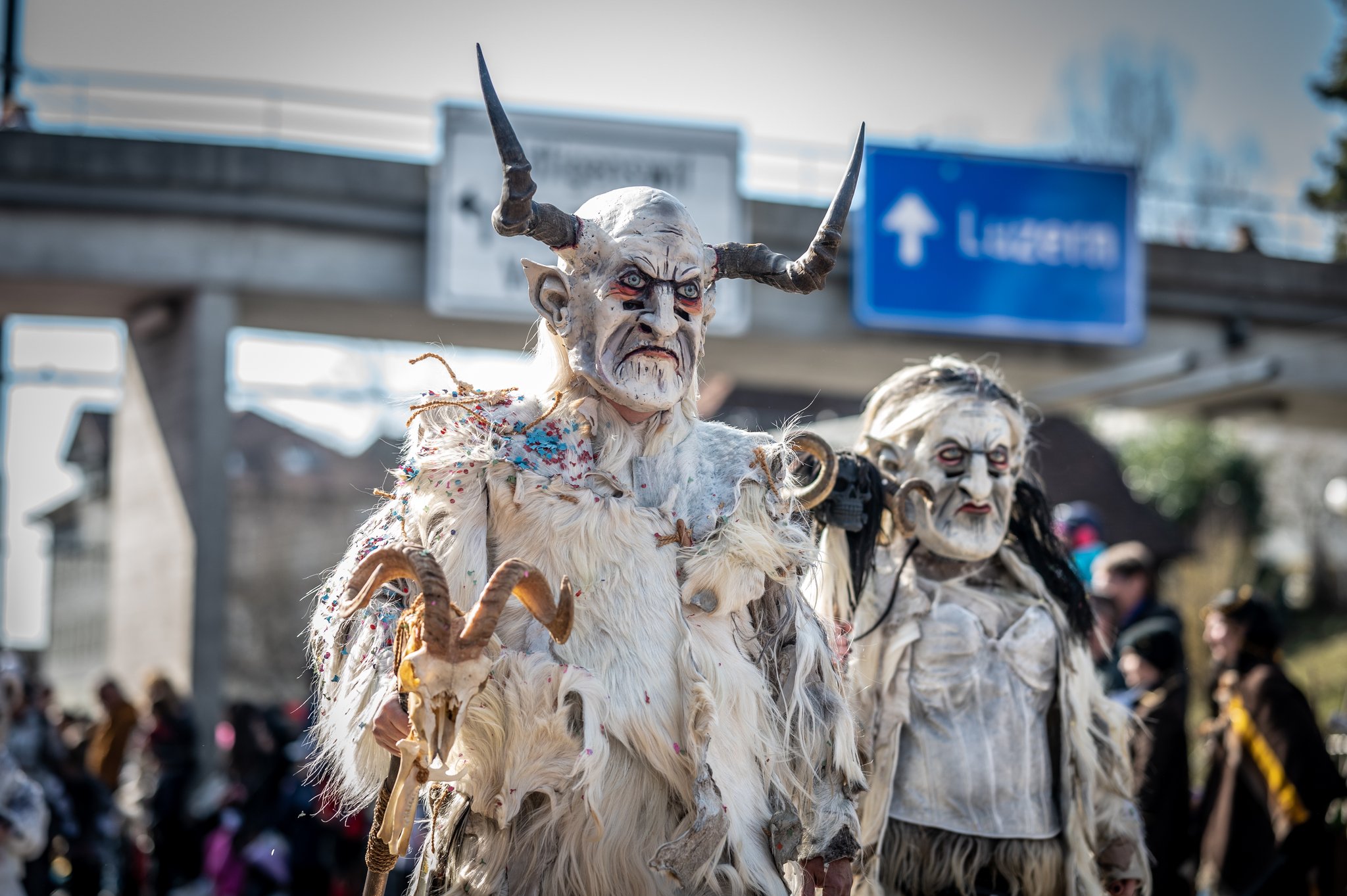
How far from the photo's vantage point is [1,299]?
12141 millimetres

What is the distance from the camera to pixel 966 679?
185 inches

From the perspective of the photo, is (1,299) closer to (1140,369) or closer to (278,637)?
(1140,369)

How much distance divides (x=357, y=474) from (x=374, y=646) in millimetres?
35556

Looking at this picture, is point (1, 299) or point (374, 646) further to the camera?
point (1, 299)

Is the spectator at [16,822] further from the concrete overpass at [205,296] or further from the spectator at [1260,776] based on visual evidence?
the concrete overpass at [205,296]

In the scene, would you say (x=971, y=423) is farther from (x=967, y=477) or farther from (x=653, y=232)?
(x=653, y=232)

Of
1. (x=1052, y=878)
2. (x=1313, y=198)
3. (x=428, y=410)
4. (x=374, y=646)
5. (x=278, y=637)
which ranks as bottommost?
(x=278, y=637)

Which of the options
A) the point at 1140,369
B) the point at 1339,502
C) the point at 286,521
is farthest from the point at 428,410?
the point at 286,521

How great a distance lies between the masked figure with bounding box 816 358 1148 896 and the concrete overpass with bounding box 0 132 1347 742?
6.15m

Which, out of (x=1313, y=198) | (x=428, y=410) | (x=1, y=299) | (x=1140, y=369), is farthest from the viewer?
(x=1313, y=198)

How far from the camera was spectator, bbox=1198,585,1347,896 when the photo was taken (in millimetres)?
5965

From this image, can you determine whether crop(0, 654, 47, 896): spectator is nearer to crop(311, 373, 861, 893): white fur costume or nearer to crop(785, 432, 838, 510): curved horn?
crop(311, 373, 861, 893): white fur costume

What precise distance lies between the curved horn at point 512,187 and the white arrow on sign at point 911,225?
32.4ft

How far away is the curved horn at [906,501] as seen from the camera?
474cm
